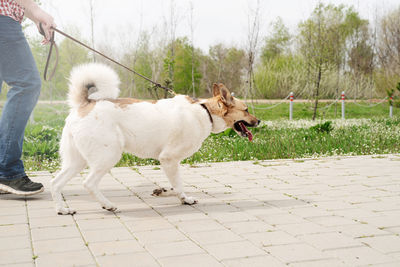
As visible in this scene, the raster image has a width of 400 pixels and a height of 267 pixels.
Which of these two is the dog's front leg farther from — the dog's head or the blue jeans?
the blue jeans

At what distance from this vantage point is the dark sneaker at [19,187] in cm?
Result: 462

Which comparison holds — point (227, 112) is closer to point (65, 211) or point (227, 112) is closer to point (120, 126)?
point (120, 126)

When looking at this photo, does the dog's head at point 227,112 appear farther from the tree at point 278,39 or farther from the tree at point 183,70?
the tree at point 278,39

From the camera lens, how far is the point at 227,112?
446cm

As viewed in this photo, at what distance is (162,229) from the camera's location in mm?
3600

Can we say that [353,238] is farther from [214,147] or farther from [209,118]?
[214,147]

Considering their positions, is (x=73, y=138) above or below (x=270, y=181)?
above

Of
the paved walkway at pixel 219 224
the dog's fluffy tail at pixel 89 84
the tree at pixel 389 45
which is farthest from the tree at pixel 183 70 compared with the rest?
the dog's fluffy tail at pixel 89 84

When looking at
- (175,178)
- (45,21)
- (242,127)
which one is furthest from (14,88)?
(242,127)

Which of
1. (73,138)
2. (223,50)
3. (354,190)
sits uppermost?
(223,50)

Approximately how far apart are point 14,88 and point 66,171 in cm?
124

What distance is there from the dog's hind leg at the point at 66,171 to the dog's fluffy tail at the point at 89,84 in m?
0.38

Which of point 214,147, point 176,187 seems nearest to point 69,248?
point 176,187

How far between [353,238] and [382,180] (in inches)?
104
